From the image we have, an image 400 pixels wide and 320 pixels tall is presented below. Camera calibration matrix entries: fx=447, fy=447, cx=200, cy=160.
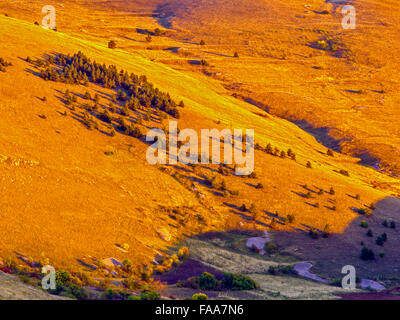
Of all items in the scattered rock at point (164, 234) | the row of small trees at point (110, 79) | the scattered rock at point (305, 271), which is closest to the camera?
the scattered rock at point (305, 271)

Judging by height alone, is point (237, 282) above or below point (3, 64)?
below

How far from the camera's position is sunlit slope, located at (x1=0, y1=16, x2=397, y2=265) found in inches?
832

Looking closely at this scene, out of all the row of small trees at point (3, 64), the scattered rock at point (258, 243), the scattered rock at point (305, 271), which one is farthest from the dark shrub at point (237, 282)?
the row of small trees at point (3, 64)

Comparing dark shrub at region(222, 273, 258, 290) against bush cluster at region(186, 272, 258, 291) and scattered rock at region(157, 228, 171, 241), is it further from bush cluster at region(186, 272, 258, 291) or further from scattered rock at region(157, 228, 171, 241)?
scattered rock at region(157, 228, 171, 241)

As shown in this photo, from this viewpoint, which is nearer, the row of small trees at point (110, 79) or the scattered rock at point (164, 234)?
the scattered rock at point (164, 234)

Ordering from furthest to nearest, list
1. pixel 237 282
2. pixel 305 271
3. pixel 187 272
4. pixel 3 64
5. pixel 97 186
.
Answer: pixel 3 64 → pixel 97 186 → pixel 305 271 → pixel 187 272 → pixel 237 282

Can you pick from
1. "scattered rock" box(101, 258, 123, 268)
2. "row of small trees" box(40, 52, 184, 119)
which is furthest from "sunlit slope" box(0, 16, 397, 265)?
"row of small trees" box(40, 52, 184, 119)

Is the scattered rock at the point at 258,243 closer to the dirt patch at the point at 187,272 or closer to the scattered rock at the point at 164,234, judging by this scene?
the dirt patch at the point at 187,272

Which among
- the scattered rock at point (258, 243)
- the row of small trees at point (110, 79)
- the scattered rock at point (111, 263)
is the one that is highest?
the row of small trees at point (110, 79)

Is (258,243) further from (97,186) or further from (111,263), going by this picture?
(97,186)

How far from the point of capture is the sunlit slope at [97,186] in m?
21.1

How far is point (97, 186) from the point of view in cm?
2578

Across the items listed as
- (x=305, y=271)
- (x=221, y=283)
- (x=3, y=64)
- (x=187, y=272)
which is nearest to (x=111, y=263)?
(x=187, y=272)

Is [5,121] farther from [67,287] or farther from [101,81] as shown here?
[67,287]
